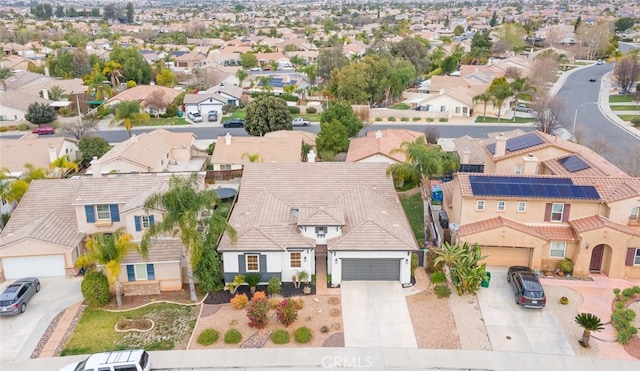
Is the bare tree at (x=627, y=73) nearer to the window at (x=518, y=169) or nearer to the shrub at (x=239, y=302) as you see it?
the window at (x=518, y=169)

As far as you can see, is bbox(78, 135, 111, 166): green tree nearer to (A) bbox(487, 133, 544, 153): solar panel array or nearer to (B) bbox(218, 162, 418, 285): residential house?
(B) bbox(218, 162, 418, 285): residential house

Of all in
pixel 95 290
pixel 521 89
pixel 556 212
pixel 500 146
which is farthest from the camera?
pixel 521 89

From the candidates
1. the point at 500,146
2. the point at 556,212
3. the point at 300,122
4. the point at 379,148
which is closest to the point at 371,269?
the point at 556,212

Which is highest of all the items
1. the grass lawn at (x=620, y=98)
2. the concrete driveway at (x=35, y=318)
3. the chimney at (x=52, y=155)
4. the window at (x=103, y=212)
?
the window at (x=103, y=212)

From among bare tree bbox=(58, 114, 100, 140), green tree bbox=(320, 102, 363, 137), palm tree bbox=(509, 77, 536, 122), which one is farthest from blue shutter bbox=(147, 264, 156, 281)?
palm tree bbox=(509, 77, 536, 122)

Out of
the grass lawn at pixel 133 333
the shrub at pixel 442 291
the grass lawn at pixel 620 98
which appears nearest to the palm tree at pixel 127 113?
the grass lawn at pixel 133 333

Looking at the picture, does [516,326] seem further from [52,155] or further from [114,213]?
[52,155]

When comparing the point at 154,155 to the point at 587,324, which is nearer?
the point at 587,324
